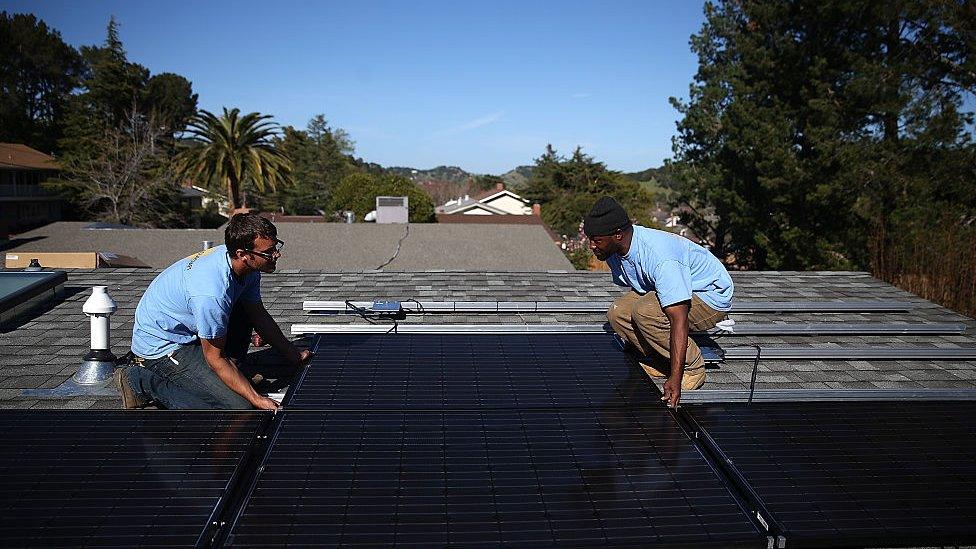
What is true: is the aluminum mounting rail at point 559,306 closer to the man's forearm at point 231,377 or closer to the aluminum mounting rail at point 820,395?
the aluminum mounting rail at point 820,395

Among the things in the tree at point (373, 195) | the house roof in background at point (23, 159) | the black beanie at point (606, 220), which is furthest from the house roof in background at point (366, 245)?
the tree at point (373, 195)

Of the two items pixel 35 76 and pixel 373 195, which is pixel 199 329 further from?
pixel 35 76

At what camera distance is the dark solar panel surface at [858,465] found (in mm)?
2615

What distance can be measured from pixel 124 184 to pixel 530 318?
4373 cm

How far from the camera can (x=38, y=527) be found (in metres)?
2.46

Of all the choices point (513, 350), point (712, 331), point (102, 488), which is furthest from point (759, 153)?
point (102, 488)

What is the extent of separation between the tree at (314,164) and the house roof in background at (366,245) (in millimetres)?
39346

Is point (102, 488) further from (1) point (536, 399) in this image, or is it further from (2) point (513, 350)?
(2) point (513, 350)

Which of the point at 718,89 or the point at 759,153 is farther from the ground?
the point at 718,89

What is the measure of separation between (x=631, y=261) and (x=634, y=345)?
90cm

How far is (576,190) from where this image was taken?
66.2 m

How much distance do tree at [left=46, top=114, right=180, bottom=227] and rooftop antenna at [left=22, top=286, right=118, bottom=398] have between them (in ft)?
131

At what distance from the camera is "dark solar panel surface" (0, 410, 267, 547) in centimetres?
246

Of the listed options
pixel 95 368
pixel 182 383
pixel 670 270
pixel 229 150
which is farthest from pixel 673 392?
pixel 229 150
